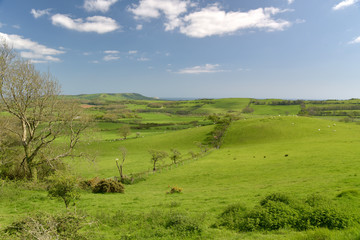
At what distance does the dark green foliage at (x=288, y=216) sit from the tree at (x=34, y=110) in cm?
2190

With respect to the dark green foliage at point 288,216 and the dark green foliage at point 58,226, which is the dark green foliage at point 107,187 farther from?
the dark green foliage at point 288,216

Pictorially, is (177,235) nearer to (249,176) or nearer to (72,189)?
(72,189)

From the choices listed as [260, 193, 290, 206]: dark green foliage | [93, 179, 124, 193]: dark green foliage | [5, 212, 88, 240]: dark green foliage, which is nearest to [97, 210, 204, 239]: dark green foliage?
[5, 212, 88, 240]: dark green foliage

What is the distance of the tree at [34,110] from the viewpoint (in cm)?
2080

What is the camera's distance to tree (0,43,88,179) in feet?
68.2

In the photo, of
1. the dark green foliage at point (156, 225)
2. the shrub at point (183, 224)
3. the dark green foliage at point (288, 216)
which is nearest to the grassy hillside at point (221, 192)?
the dark green foliage at point (156, 225)

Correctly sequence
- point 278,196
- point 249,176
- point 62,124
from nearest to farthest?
point 278,196 → point 62,124 → point 249,176

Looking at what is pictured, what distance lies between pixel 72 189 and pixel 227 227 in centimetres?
1226

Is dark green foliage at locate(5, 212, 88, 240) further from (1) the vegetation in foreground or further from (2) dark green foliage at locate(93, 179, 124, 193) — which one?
(2) dark green foliage at locate(93, 179, 124, 193)

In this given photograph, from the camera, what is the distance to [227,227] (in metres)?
12.7

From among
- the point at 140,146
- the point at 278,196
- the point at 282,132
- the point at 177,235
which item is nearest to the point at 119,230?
the point at 177,235

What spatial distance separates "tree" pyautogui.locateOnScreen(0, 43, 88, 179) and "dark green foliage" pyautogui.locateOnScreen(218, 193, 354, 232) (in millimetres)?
21897

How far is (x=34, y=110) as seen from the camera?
22.9m

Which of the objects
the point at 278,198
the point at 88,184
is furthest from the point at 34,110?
the point at 278,198
